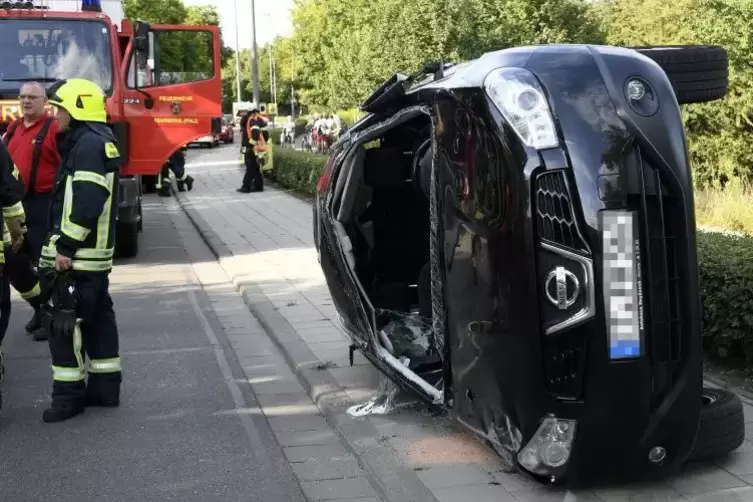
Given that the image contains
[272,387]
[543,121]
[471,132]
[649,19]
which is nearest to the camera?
[543,121]

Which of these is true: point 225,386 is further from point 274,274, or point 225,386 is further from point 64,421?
point 274,274

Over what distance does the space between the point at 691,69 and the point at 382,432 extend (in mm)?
2292

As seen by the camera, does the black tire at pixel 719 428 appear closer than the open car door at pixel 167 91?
Yes

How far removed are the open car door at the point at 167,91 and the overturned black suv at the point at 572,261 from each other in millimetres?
8866

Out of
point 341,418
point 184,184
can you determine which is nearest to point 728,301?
point 341,418

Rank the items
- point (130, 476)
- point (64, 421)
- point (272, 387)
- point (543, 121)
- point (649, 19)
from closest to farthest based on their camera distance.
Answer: point (543, 121)
point (130, 476)
point (64, 421)
point (272, 387)
point (649, 19)

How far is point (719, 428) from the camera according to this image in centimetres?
431

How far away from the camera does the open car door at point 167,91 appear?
1240 centimetres

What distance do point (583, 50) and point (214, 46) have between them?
9986 millimetres

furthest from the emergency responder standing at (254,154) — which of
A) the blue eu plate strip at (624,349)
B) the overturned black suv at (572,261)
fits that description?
the blue eu plate strip at (624,349)

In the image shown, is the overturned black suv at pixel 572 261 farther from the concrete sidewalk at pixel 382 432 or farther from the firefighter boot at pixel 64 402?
the firefighter boot at pixel 64 402

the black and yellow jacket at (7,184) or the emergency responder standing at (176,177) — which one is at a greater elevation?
the black and yellow jacket at (7,184)

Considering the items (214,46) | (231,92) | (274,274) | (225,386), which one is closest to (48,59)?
(214,46)

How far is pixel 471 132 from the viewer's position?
4000 mm
